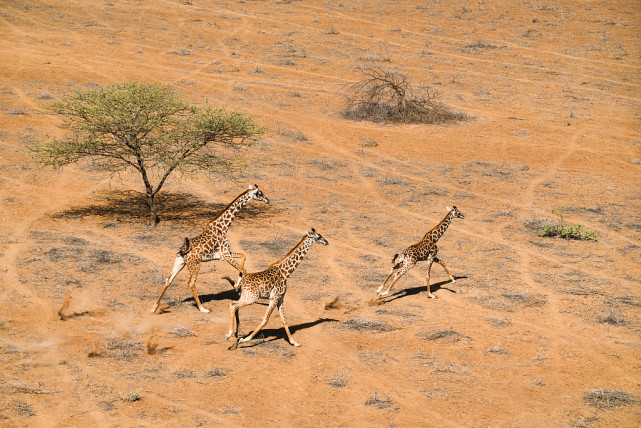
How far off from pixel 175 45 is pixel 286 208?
2331 cm

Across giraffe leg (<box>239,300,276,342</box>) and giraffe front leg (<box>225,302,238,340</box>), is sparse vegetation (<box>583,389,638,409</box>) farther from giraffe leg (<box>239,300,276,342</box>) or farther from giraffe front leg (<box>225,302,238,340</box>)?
giraffe front leg (<box>225,302,238,340</box>)

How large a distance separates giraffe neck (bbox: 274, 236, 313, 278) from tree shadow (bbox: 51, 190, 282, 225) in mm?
7815

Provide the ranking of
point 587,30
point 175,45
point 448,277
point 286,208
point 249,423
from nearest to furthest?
point 249,423 → point 448,277 → point 286,208 → point 175,45 → point 587,30

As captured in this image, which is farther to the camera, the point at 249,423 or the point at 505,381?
the point at 505,381

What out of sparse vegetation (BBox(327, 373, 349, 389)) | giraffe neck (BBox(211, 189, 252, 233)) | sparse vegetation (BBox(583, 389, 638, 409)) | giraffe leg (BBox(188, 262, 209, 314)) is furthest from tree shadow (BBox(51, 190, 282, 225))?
sparse vegetation (BBox(583, 389, 638, 409))

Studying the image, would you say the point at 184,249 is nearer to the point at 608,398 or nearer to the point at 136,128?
the point at 136,128

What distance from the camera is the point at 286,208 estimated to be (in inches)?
874

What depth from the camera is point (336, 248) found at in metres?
19.0

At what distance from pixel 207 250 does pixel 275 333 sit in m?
2.52

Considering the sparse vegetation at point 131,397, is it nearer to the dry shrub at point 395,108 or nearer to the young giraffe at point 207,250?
the young giraffe at point 207,250

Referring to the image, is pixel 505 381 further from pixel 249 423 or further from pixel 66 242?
pixel 66 242

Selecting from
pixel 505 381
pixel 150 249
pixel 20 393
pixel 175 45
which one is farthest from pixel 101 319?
pixel 175 45

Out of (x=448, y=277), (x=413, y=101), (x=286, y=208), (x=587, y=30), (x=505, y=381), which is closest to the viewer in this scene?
(x=505, y=381)

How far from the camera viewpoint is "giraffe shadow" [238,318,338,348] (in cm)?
1328
